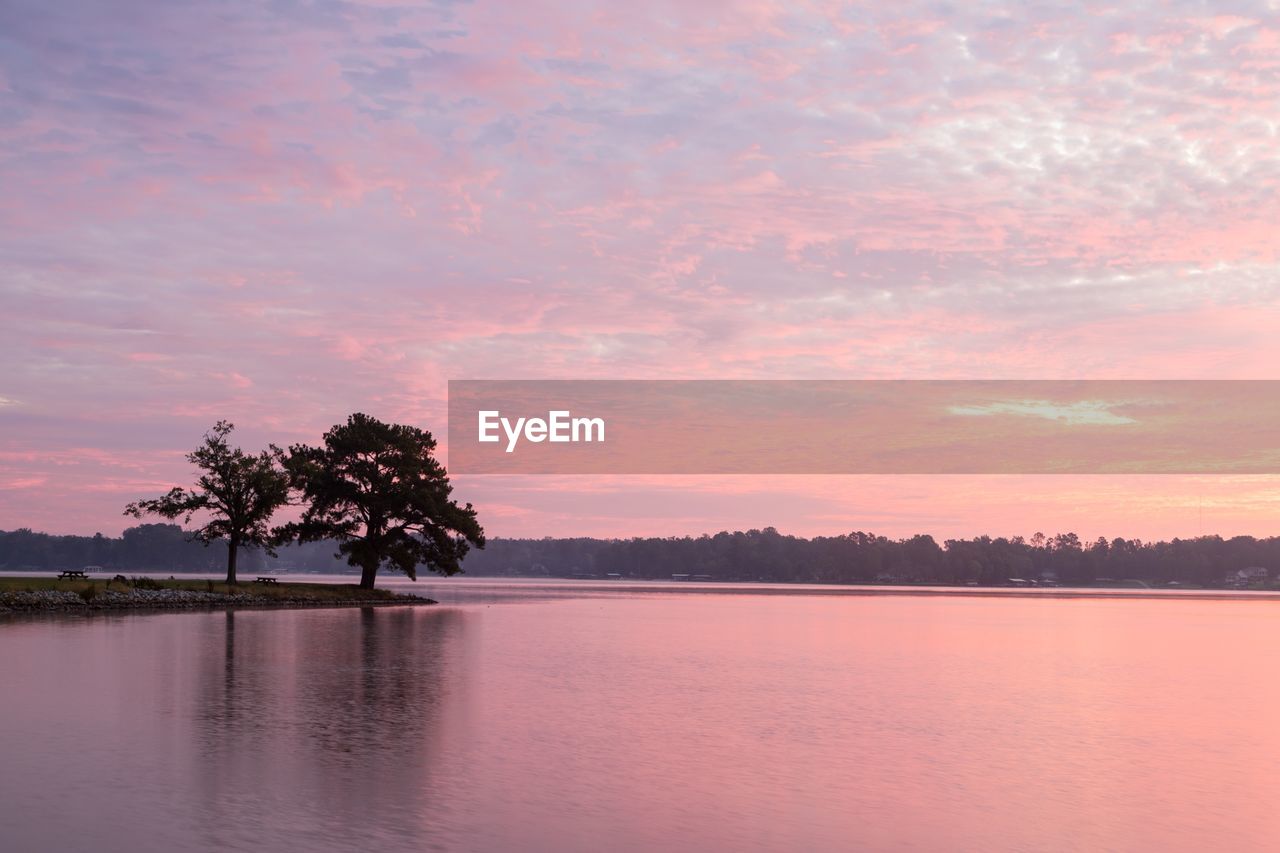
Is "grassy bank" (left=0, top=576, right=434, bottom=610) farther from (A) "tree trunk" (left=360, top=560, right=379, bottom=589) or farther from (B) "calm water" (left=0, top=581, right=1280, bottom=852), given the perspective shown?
(B) "calm water" (left=0, top=581, right=1280, bottom=852)

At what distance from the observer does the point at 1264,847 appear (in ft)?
60.0

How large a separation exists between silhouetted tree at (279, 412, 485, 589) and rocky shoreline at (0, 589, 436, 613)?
17.9 ft

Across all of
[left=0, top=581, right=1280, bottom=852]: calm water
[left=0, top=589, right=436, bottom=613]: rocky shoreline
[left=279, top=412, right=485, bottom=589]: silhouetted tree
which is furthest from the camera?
[left=279, top=412, right=485, bottom=589]: silhouetted tree

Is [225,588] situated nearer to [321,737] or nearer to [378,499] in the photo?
[378,499]

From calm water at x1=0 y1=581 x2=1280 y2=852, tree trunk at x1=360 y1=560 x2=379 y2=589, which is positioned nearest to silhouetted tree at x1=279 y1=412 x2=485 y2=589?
tree trunk at x1=360 y1=560 x2=379 y2=589

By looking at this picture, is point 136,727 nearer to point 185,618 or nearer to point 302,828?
point 302,828

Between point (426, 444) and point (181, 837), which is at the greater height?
point (426, 444)

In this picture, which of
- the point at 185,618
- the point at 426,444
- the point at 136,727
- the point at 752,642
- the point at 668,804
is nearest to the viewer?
the point at 668,804

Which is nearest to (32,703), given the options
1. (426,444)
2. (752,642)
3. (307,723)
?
(307,723)

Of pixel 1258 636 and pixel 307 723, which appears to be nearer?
pixel 307 723

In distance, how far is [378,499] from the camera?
98.8 m

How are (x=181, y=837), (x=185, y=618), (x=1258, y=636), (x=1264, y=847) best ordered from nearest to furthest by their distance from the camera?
(x=181, y=837)
(x=1264, y=847)
(x=185, y=618)
(x=1258, y=636)

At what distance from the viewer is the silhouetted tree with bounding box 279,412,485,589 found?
9894 centimetres

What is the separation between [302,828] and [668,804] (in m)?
6.26
